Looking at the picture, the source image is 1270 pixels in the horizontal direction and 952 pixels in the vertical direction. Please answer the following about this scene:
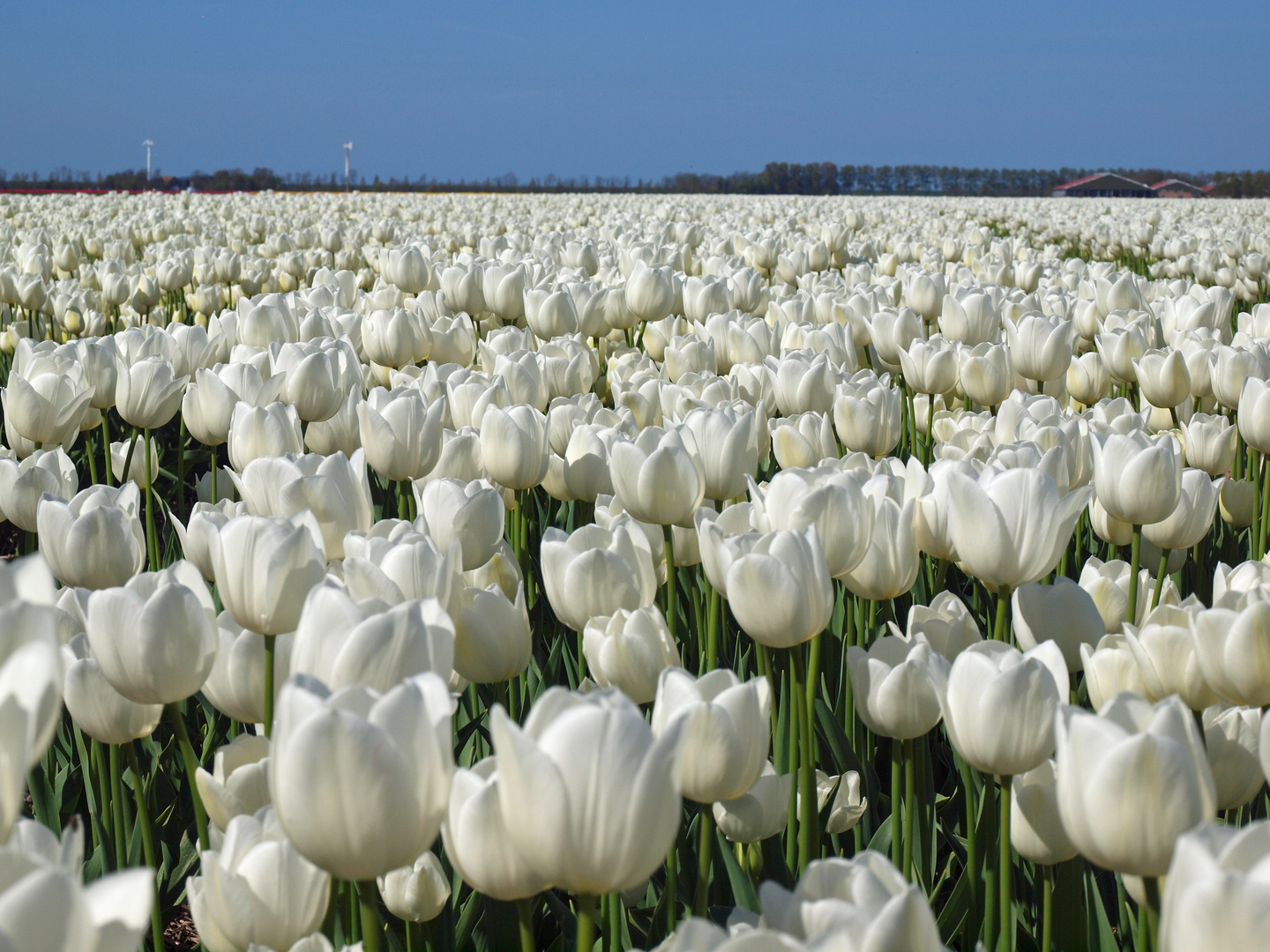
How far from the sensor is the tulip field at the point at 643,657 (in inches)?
35.0

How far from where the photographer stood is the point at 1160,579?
2346 mm

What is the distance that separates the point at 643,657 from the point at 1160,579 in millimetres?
1396

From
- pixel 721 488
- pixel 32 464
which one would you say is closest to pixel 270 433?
pixel 32 464

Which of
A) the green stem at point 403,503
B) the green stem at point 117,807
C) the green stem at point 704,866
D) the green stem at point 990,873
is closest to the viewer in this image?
the green stem at point 704,866

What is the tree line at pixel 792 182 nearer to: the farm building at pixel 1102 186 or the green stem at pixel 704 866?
the farm building at pixel 1102 186

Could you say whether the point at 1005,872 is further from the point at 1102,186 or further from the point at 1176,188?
the point at 1102,186

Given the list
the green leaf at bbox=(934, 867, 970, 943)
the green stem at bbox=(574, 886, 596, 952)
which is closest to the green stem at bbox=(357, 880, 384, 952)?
the green stem at bbox=(574, 886, 596, 952)

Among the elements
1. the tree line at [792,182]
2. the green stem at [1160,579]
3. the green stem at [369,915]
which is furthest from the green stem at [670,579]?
the tree line at [792,182]

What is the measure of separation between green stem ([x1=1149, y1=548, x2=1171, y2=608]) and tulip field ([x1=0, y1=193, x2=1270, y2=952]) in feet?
0.11

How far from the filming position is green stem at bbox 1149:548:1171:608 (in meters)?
2.14

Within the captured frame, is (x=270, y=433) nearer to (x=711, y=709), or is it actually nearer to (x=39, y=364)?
(x=39, y=364)

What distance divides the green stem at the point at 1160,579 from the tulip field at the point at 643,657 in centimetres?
3

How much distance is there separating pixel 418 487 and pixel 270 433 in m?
0.32

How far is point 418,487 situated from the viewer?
2322 mm
